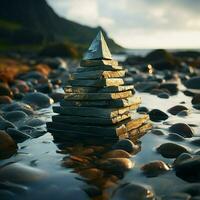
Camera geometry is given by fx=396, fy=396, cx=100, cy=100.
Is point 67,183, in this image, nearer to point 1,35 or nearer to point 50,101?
point 50,101

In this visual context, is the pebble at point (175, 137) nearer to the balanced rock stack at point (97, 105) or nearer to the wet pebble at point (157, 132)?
the wet pebble at point (157, 132)

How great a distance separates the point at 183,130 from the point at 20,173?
11.1ft

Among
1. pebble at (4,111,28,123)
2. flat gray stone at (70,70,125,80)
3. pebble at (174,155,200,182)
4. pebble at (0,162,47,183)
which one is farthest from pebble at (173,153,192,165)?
pebble at (4,111,28,123)

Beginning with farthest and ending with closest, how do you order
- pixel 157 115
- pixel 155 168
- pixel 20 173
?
pixel 157 115, pixel 155 168, pixel 20 173

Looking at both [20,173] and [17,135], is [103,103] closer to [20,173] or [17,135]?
[17,135]

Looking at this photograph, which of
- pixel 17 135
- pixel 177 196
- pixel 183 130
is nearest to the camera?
pixel 177 196

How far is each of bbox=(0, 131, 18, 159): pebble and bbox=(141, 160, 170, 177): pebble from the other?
1949mm

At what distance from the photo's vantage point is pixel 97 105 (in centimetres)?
677

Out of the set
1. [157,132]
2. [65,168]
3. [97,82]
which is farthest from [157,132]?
[65,168]

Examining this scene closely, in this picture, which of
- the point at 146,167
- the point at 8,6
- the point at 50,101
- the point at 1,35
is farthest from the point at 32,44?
the point at 146,167

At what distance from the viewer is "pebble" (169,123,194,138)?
268 inches

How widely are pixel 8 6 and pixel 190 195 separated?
12773 cm

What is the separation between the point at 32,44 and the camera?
88.4m

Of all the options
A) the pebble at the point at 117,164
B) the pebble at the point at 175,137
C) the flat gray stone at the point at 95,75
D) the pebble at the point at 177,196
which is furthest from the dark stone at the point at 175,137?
the pebble at the point at 177,196
